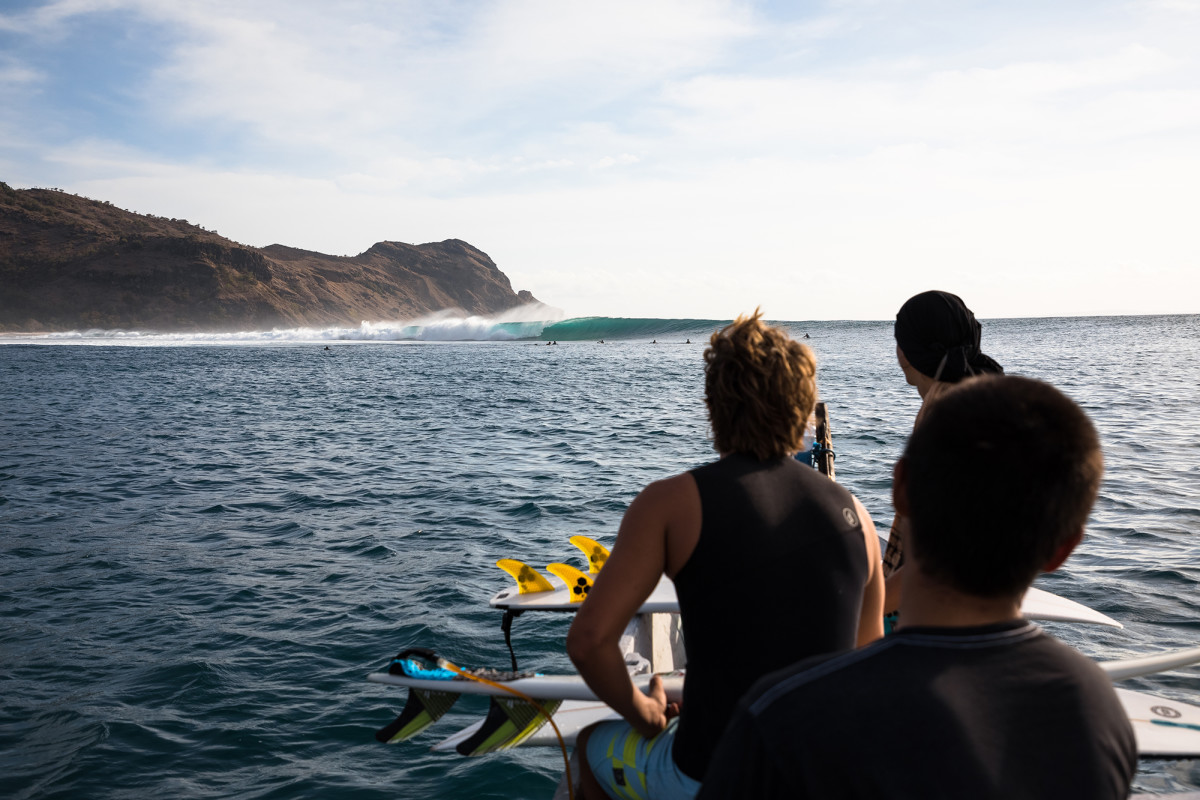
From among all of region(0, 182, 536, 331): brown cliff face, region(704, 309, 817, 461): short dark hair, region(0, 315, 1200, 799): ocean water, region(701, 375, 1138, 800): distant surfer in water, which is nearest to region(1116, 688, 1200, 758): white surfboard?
region(0, 315, 1200, 799): ocean water

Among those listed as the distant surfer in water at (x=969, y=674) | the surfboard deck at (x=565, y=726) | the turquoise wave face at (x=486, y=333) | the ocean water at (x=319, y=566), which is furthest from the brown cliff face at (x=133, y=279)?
the distant surfer in water at (x=969, y=674)

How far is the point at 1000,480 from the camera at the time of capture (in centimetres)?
114

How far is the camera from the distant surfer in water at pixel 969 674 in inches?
41.3

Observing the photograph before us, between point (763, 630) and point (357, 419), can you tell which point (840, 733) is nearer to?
point (763, 630)

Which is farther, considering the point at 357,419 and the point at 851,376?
the point at 851,376

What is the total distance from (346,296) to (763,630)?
160 metres

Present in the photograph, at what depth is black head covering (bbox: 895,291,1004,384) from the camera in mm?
3504

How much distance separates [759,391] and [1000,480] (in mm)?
1313

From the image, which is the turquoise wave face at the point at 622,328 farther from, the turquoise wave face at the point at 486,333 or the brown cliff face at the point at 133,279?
the brown cliff face at the point at 133,279

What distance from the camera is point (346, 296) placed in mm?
153375

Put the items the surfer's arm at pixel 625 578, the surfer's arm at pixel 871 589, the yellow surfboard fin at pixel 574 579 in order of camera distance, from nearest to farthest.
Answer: the surfer's arm at pixel 625 578, the surfer's arm at pixel 871 589, the yellow surfboard fin at pixel 574 579

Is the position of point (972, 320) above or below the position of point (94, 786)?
above

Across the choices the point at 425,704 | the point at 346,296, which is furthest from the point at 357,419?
the point at 346,296

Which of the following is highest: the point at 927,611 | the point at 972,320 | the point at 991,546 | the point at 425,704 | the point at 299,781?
the point at 972,320
